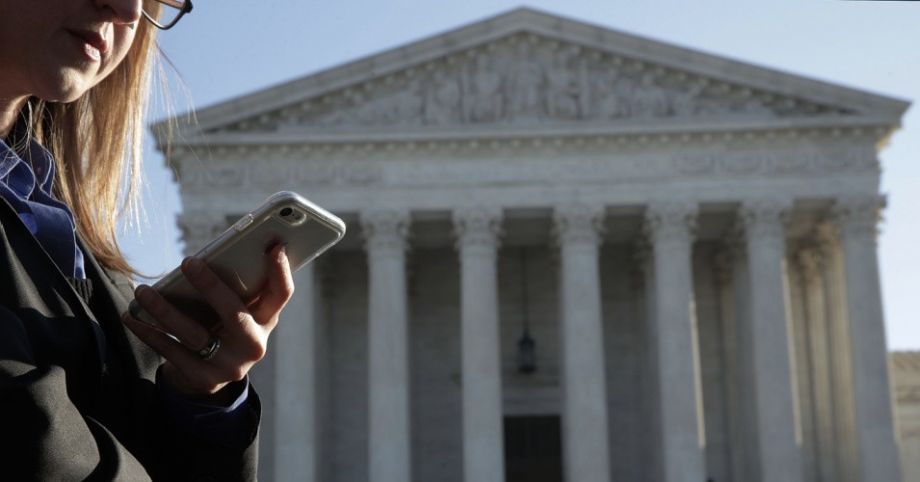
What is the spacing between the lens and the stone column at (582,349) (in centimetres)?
4059

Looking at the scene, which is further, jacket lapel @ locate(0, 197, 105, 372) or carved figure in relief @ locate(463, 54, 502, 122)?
carved figure in relief @ locate(463, 54, 502, 122)

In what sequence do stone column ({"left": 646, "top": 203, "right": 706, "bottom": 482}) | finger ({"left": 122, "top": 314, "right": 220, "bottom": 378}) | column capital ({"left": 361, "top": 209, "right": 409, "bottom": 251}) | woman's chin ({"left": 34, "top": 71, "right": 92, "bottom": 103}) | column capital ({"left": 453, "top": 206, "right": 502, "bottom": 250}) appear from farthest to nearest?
1. column capital ({"left": 361, "top": 209, "right": 409, "bottom": 251})
2. column capital ({"left": 453, "top": 206, "right": 502, "bottom": 250})
3. stone column ({"left": 646, "top": 203, "right": 706, "bottom": 482})
4. finger ({"left": 122, "top": 314, "right": 220, "bottom": 378})
5. woman's chin ({"left": 34, "top": 71, "right": 92, "bottom": 103})

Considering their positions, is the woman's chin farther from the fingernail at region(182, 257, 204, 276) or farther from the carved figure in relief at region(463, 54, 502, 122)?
the carved figure in relief at region(463, 54, 502, 122)

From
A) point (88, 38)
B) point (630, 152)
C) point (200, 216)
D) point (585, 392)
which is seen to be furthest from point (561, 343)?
Result: point (88, 38)

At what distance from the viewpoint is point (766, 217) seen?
42.2 meters

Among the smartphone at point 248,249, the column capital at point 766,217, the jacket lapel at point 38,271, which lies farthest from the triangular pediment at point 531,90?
the jacket lapel at point 38,271

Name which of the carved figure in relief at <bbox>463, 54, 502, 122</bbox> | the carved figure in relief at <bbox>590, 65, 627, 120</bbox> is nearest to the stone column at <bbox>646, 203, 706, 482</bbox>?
the carved figure in relief at <bbox>590, 65, 627, 120</bbox>

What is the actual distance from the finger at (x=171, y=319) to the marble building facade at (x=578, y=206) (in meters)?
38.6

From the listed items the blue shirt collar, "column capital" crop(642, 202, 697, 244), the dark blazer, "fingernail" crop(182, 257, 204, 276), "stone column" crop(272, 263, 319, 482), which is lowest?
the dark blazer

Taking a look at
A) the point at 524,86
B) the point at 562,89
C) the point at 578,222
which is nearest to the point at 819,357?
the point at 578,222

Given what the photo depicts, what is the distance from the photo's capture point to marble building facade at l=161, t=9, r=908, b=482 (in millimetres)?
41000

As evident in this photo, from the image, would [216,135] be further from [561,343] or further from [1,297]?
[1,297]

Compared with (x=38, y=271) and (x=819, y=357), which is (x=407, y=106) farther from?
(x=38, y=271)

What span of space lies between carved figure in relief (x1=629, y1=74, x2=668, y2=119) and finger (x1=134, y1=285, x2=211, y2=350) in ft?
136
